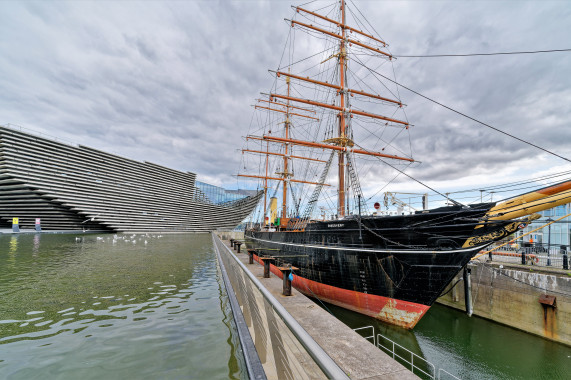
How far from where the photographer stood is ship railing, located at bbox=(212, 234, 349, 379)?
156 centimetres

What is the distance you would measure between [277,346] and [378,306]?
8.48m

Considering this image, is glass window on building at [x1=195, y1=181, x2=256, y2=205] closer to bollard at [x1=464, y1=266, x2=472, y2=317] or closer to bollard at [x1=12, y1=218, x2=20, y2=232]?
bollard at [x1=12, y1=218, x2=20, y2=232]

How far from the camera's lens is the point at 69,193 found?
46938mm

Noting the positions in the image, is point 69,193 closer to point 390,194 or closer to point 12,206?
point 12,206

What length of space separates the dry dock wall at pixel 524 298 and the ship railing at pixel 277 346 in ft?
34.7

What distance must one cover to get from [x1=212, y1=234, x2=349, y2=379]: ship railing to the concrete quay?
387mm

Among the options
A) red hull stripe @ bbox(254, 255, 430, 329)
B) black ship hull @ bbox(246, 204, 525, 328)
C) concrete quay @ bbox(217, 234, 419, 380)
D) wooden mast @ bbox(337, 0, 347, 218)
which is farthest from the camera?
wooden mast @ bbox(337, 0, 347, 218)

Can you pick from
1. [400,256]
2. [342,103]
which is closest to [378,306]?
[400,256]

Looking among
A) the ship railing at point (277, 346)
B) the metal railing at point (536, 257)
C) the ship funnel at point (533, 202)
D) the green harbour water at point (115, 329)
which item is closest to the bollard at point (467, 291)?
the metal railing at point (536, 257)

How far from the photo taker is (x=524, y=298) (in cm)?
984

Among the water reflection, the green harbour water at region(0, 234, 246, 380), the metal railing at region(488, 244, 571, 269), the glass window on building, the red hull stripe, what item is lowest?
the water reflection

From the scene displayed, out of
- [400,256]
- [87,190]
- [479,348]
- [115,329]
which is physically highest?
[87,190]

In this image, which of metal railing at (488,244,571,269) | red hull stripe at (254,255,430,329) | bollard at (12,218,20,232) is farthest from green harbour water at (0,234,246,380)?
bollard at (12,218,20,232)

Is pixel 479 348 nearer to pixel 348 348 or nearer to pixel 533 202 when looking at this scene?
pixel 533 202
